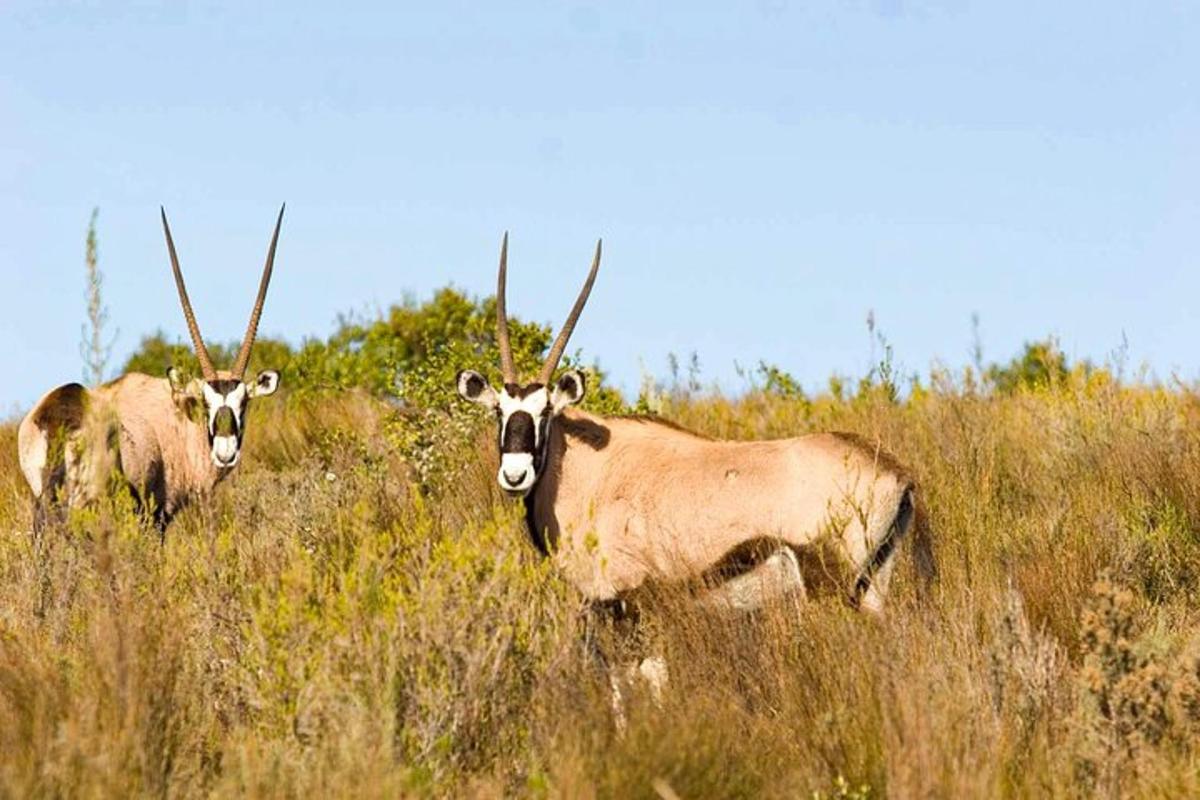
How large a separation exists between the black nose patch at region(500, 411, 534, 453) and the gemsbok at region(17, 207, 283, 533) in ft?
10.5

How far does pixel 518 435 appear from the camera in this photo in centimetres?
851

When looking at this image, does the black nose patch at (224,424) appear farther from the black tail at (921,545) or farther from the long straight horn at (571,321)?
the black tail at (921,545)

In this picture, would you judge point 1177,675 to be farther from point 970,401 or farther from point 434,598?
point 970,401

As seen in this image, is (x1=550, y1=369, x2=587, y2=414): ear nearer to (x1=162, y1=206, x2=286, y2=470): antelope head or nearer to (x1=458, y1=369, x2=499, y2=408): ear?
(x1=458, y1=369, x2=499, y2=408): ear

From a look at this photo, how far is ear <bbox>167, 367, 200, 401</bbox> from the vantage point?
10895mm

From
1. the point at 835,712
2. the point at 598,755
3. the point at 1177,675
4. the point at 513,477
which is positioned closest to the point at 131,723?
the point at 598,755

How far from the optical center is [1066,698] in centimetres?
652

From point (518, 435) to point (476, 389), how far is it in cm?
77

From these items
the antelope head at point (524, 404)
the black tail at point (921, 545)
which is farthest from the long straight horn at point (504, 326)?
the black tail at point (921, 545)

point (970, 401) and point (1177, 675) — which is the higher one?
point (970, 401)

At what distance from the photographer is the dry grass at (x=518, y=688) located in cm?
530

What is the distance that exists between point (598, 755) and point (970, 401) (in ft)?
30.7

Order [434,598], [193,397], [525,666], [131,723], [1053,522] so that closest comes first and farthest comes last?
[131,723] → [434,598] → [525,666] → [1053,522] → [193,397]

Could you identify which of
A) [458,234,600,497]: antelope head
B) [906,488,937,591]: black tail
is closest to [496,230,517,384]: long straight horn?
[458,234,600,497]: antelope head
